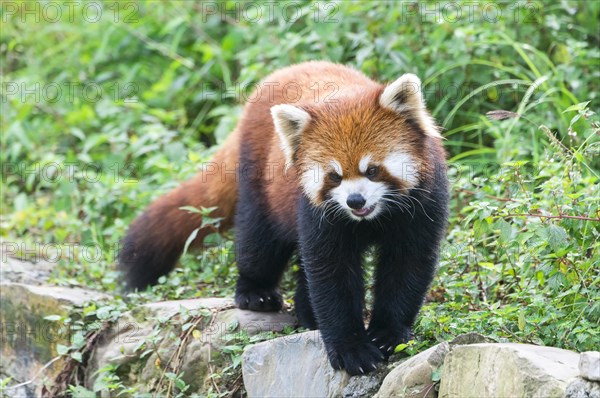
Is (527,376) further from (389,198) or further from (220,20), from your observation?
(220,20)

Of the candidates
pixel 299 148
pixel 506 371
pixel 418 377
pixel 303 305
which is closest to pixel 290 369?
pixel 303 305

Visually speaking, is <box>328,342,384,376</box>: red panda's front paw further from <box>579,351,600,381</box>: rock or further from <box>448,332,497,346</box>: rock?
<box>579,351,600,381</box>: rock

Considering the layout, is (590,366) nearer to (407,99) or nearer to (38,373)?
(407,99)

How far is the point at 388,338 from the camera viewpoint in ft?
15.5

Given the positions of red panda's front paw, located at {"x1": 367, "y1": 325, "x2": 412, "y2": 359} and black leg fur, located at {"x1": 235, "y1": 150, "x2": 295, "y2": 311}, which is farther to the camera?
black leg fur, located at {"x1": 235, "y1": 150, "x2": 295, "y2": 311}

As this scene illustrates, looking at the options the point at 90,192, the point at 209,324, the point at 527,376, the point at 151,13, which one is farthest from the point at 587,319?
the point at 151,13

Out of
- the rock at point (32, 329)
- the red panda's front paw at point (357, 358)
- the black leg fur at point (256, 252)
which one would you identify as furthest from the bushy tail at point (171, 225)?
the red panda's front paw at point (357, 358)

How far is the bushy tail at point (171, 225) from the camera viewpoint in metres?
6.29

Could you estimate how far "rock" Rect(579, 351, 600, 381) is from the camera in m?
3.28

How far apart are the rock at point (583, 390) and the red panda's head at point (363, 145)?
4.92 ft

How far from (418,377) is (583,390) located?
2.83ft

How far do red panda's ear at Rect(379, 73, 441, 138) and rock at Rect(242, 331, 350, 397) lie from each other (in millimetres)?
1298

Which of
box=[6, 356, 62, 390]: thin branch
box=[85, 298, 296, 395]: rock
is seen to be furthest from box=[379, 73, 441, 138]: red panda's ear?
box=[6, 356, 62, 390]: thin branch

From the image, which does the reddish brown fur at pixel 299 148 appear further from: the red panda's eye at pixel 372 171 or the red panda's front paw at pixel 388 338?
the red panda's front paw at pixel 388 338
